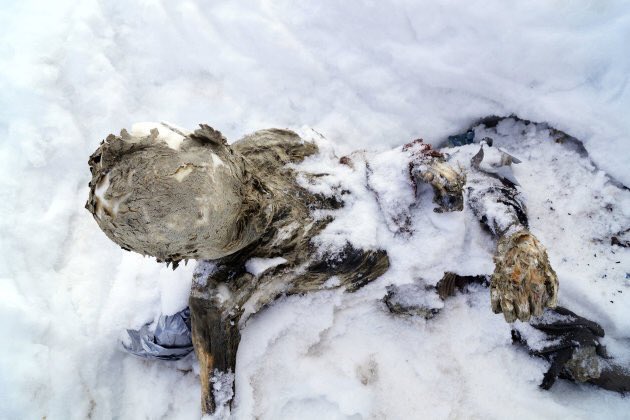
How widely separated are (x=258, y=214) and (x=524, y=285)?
2.84 feet

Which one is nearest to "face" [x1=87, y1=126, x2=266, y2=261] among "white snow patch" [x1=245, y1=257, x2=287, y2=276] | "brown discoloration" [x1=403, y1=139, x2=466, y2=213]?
"white snow patch" [x1=245, y1=257, x2=287, y2=276]

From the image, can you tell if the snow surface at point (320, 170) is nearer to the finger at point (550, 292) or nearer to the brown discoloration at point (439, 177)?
the brown discoloration at point (439, 177)

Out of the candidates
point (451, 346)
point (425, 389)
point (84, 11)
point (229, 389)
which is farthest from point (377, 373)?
point (84, 11)

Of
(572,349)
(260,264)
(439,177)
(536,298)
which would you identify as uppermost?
(439,177)

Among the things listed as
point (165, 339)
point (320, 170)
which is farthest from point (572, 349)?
point (165, 339)

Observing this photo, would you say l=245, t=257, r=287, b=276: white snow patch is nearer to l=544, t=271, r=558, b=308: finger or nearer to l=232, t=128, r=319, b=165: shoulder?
l=232, t=128, r=319, b=165: shoulder

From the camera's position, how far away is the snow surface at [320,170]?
1.96 m

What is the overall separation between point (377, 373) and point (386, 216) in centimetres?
84

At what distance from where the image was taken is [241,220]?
1.30 meters

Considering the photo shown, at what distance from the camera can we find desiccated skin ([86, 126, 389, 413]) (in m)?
1.01

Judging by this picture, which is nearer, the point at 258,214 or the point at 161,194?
the point at 161,194

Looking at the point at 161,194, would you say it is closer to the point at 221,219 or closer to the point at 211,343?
the point at 221,219

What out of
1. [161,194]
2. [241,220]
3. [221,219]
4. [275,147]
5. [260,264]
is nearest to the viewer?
[161,194]

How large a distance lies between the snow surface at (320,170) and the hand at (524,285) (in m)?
0.38
